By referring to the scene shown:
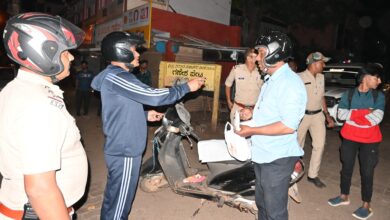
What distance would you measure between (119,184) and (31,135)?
189 cm

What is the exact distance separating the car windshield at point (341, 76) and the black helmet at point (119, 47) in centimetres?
857

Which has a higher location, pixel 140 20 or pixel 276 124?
pixel 140 20

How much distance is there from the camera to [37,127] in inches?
51.1

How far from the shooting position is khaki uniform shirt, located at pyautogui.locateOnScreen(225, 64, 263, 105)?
226 inches

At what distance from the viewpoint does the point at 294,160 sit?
269cm

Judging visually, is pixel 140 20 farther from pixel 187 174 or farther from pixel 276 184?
pixel 276 184

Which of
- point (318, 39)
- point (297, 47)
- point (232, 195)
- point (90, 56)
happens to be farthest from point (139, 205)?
point (318, 39)

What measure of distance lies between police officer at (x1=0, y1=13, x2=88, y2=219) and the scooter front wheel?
2.90 metres

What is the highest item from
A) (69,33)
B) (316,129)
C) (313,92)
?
(69,33)

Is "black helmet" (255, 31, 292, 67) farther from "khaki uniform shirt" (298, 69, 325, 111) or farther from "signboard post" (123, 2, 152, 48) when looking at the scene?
"signboard post" (123, 2, 152, 48)

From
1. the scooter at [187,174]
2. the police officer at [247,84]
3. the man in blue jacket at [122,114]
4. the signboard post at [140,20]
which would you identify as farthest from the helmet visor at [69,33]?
the signboard post at [140,20]

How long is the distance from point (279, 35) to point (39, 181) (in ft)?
7.73

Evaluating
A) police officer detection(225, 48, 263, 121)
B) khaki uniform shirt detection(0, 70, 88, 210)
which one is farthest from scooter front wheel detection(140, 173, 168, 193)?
khaki uniform shirt detection(0, 70, 88, 210)

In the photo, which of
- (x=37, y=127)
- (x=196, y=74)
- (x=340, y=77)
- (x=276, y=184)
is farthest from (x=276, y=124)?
(x=340, y=77)
